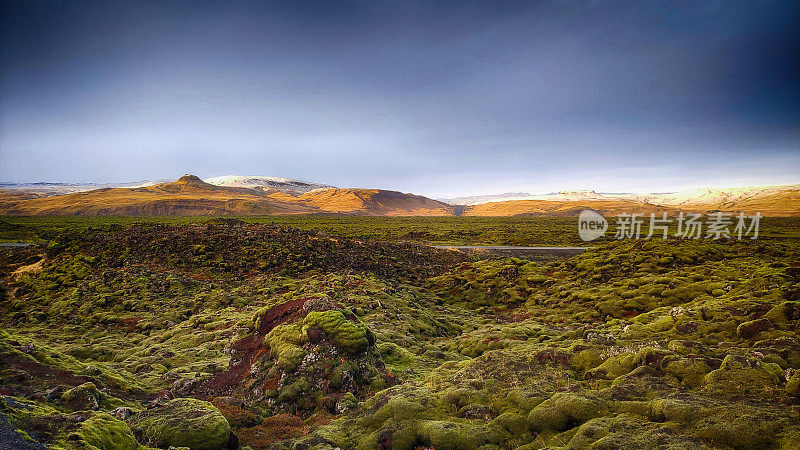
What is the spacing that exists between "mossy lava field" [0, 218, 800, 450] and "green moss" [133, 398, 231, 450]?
0.13ft

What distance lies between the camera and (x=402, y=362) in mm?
16266

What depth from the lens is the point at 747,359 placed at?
31.9 feet

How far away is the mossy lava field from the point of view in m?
8.14

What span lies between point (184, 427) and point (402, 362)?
31.4ft

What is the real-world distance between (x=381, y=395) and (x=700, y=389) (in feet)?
30.8

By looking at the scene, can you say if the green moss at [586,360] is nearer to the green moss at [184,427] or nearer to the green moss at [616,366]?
the green moss at [616,366]

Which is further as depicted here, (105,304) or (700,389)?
(105,304)

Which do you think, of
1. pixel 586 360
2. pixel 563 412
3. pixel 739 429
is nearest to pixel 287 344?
pixel 563 412

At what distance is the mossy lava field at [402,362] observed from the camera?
8141 millimetres

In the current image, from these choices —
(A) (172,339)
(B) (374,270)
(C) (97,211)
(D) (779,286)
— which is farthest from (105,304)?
(C) (97,211)

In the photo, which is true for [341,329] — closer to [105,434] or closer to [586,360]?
[105,434]

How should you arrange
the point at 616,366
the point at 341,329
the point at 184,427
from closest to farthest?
the point at 184,427 < the point at 616,366 < the point at 341,329

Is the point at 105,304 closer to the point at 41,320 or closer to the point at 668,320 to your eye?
the point at 41,320

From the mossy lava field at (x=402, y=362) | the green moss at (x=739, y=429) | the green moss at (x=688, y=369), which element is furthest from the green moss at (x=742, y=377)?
the green moss at (x=739, y=429)
